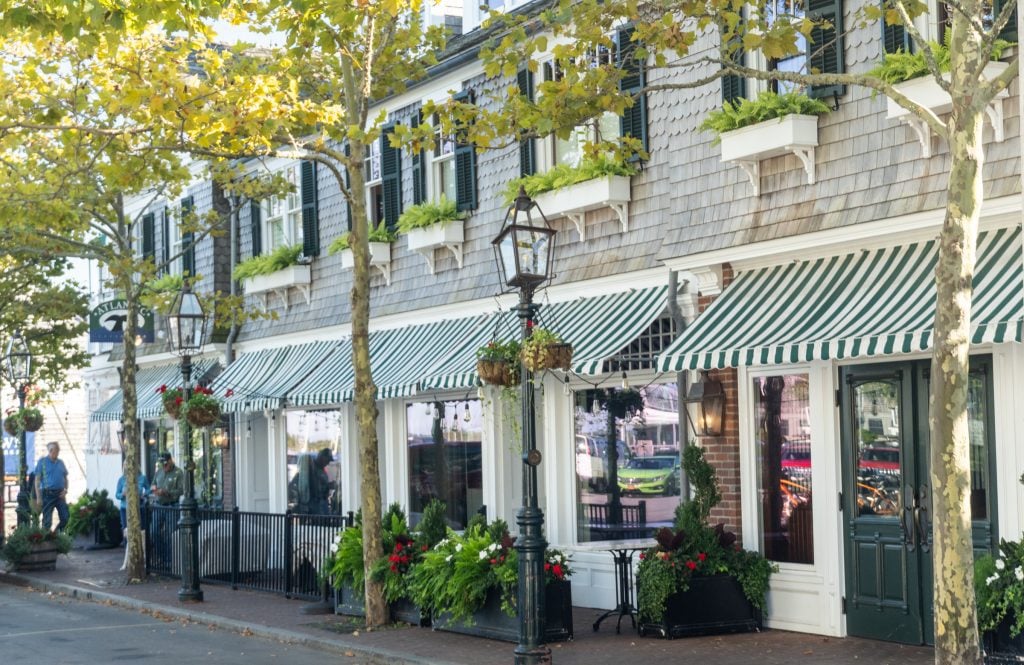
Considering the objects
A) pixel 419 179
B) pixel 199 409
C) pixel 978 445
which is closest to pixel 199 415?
pixel 199 409

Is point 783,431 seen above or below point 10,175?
below

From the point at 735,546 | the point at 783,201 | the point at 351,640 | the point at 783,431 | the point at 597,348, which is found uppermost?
the point at 783,201

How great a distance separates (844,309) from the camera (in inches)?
461

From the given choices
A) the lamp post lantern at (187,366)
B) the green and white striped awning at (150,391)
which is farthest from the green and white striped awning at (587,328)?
the green and white striped awning at (150,391)

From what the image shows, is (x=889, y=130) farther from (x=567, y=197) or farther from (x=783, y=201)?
(x=567, y=197)

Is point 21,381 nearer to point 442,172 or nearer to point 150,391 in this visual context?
point 150,391

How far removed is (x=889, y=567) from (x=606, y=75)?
5.10 m

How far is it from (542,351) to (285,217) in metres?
11.9

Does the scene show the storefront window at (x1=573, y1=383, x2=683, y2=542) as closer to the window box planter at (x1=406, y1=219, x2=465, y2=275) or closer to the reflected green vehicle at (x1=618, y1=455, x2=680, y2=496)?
the reflected green vehicle at (x1=618, y1=455, x2=680, y2=496)

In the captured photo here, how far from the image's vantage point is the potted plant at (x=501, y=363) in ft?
40.1

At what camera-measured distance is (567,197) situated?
15586 millimetres

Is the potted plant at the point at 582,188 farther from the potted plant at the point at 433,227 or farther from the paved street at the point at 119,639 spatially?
the paved street at the point at 119,639

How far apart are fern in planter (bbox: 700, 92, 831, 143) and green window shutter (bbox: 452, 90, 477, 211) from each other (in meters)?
4.78

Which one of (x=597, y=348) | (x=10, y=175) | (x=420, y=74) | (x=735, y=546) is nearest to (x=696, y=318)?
(x=597, y=348)
